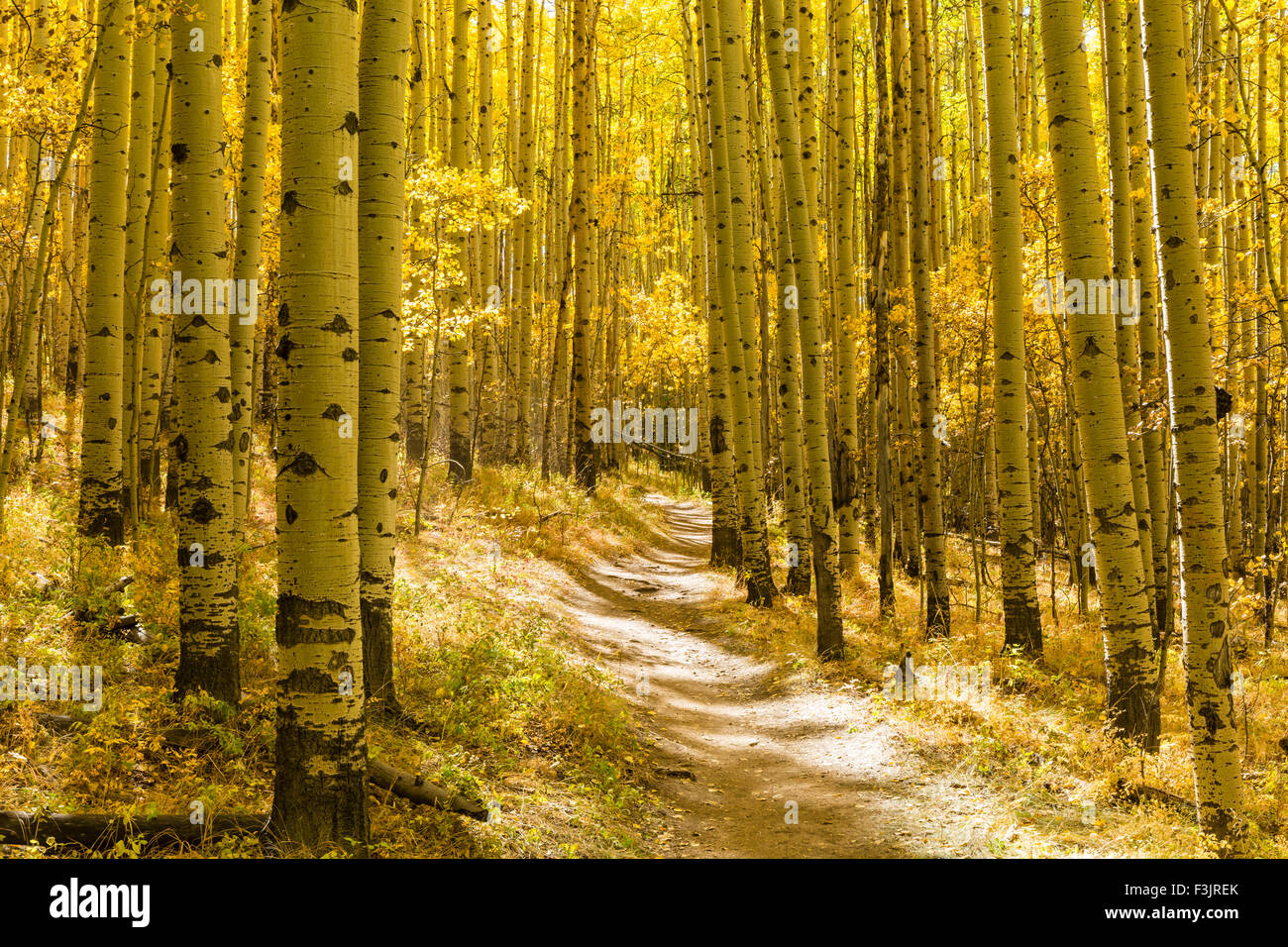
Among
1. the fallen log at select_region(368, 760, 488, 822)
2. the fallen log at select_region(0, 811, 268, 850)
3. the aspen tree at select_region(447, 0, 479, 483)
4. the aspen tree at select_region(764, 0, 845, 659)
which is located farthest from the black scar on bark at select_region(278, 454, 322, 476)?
the aspen tree at select_region(447, 0, 479, 483)

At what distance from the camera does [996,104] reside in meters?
8.48

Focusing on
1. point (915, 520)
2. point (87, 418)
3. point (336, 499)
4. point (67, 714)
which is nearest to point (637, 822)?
point (336, 499)

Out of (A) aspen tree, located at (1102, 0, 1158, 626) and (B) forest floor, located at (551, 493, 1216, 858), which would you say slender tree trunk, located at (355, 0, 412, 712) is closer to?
(B) forest floor, located at (551, 493, 1216, 858)

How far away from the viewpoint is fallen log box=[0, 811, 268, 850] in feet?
12.0

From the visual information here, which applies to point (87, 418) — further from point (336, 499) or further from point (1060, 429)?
point (1060, 429)

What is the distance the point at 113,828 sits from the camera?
373 centimetres

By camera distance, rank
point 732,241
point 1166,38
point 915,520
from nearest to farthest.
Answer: point 1166,38 → point 732,241 → point 915,520

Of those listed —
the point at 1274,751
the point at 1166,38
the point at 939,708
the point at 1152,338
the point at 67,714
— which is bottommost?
the point at 1274,751

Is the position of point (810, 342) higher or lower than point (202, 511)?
higher

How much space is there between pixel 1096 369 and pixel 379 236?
5183 millimetres

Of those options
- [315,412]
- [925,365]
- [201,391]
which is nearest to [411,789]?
[315,412]

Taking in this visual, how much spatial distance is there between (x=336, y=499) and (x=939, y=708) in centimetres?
586

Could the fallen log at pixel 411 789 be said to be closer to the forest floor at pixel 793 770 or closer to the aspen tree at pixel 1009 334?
the forest floor at pixel 793 770

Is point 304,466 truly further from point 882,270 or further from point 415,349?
point 415,349
